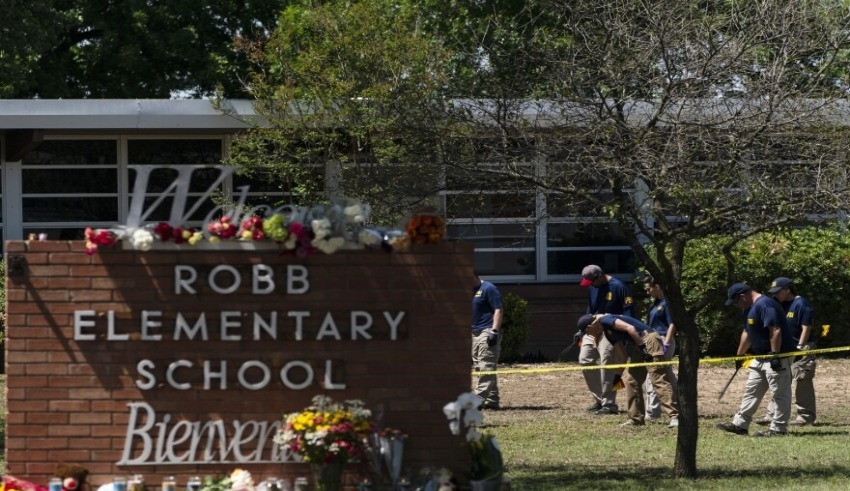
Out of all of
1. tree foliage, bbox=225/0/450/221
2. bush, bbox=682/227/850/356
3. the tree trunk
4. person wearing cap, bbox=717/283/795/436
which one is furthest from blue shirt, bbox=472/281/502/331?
bush, bbox=682/227/850/356

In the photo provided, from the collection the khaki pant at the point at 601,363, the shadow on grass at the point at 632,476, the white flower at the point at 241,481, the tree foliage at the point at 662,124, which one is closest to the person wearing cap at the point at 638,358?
the khaki pant at the point at 601,363

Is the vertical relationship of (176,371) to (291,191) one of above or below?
below

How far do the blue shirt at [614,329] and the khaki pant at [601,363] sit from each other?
17 cm

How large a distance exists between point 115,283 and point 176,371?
23.4 inches

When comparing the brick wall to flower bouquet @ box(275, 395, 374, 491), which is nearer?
flower bouquet @ box(275, 395, 374, 491)

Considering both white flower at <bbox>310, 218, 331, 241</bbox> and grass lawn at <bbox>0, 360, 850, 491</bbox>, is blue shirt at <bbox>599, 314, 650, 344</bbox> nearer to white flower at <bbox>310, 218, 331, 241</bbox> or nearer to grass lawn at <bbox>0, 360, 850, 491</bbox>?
grass lawn at <bbox>0, 360, 850, 491</bbox>

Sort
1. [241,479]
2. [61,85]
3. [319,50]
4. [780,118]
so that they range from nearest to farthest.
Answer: [241,479] < [780,118] < [319,50] < [61,85]

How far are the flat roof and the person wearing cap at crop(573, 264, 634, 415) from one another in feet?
18.7

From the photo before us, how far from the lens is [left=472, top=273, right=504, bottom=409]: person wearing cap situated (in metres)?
13.1

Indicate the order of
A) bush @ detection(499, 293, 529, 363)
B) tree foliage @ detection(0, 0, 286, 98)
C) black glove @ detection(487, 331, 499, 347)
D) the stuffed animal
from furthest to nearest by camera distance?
tree foliage @ detection(0, 0, 286, 98), bush @ detection(499, 293, 529, 363), black glove @ detection(487, 331, 499, 347), the stuffed animal

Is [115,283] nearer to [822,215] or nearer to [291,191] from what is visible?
[822,215]

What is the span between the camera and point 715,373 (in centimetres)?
1688

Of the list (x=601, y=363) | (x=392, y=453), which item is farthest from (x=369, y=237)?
(x=601, y=363)

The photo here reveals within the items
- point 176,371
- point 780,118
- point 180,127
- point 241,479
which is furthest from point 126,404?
point 180,127
